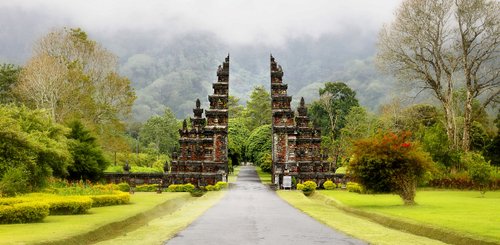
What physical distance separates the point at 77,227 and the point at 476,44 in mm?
48965

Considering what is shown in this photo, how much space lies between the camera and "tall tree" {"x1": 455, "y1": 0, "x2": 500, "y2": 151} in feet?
185

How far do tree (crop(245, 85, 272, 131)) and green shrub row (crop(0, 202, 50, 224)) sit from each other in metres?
105

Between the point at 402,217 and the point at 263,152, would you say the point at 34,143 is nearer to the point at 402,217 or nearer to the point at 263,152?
the point at 402,217

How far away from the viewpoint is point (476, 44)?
5753 centimetres

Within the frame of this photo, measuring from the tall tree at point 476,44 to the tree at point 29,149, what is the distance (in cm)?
3963

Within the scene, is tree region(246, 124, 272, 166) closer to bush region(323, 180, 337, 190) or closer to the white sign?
bush region(323, 180, 337, 190)

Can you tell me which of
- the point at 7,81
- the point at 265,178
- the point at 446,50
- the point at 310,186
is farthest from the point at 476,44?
the point at 7,81

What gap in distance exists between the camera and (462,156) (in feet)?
177

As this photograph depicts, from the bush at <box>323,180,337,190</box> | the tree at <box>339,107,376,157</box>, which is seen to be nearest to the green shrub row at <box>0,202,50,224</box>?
the bush at <box>323,180,337,190</box>

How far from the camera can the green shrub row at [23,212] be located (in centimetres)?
2023

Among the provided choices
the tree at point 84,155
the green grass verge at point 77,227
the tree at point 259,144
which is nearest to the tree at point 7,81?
the tree at point 259,144

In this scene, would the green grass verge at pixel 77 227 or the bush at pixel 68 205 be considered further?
the bush at pixel 68 205

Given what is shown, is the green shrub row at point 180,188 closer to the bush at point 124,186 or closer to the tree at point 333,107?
the bush at point 124,186

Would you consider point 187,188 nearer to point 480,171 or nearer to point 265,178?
point 265,178
